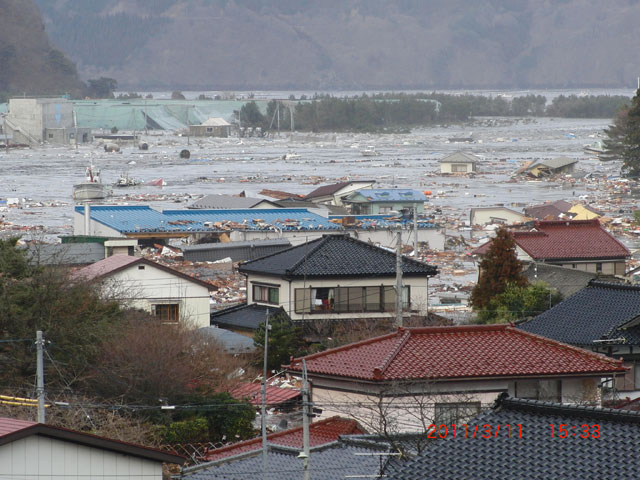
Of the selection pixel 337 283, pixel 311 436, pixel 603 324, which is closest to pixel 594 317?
pixel 603 324

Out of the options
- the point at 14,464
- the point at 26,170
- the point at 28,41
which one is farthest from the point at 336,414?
the point at 28,41

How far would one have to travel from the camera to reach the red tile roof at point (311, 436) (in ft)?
16.1

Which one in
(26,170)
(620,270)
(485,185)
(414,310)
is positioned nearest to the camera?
(414,310)

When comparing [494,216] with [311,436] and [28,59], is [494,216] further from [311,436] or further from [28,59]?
[28,59]

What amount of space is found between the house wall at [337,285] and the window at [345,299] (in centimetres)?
3

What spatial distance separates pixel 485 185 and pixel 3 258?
21.3 meters

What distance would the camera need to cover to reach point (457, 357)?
5.36 m

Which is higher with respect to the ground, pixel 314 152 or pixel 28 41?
pixel 28 41

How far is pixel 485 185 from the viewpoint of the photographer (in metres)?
27.4

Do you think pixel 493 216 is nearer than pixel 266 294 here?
No

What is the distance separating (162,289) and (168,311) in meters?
0.18

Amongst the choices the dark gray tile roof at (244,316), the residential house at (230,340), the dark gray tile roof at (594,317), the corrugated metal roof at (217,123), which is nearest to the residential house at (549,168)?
the dark gray tile roof at (244,316)

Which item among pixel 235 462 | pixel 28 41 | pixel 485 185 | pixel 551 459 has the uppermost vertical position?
pixel 28 41

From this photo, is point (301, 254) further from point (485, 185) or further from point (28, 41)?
point (28, 41)
